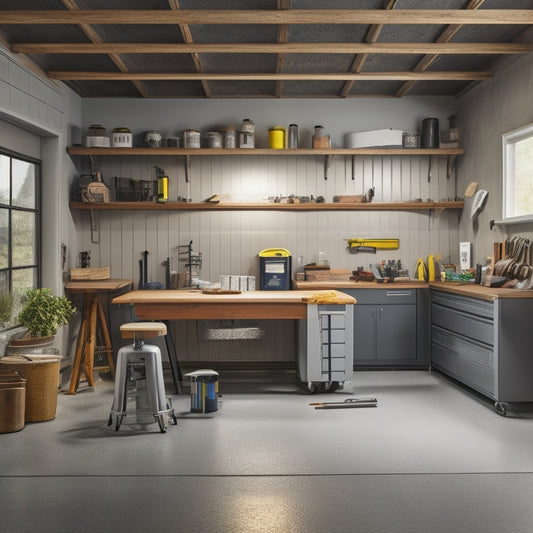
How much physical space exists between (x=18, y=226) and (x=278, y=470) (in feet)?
11.5

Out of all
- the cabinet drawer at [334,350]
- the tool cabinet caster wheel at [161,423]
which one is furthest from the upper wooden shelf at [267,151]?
the tool cabinet caster wheel at [161,423]

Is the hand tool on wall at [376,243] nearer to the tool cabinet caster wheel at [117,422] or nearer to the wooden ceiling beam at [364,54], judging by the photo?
the wooden ceiling beam at [364,54]

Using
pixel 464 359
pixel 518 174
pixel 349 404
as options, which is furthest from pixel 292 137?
pixel 349 404

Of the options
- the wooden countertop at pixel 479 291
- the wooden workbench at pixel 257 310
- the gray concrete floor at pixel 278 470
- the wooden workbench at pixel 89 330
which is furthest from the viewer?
the wooden workbench at pixel 89 330

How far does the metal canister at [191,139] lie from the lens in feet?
21.9

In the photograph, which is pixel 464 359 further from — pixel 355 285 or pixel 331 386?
pixel 355 285

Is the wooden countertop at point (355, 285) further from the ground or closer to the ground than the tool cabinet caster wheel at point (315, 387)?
further from the ground

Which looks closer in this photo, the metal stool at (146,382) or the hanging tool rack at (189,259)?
the metal stool at (146,382)

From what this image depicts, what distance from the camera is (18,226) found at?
552 cm

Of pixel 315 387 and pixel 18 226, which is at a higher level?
pixel 18 226

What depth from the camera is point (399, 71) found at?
605cm

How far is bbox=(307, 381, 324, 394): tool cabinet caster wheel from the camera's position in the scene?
5518mm

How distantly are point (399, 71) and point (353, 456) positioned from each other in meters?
4.03

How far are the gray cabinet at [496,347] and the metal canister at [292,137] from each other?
2.53 meters
